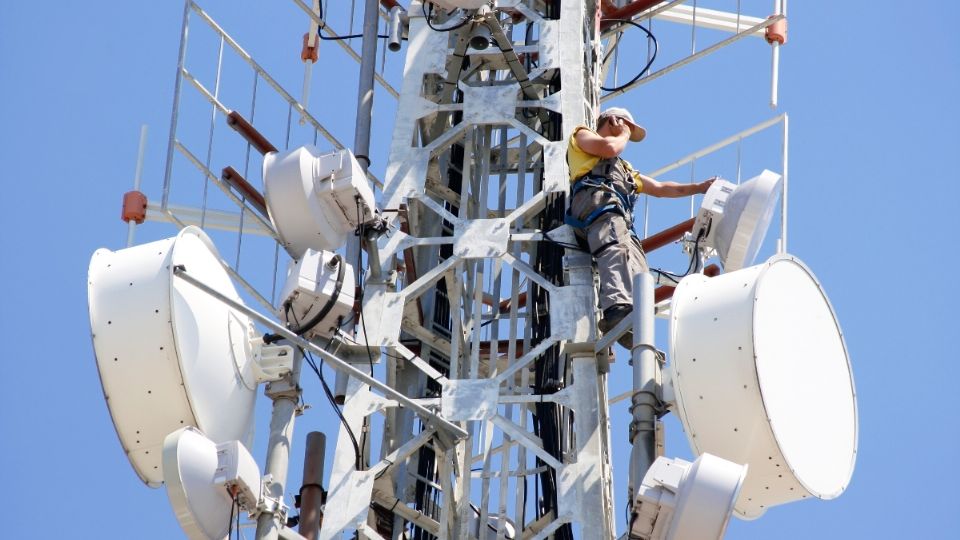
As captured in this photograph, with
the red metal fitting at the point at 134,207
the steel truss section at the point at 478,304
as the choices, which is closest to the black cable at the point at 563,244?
the steel truss section at the point at 478,304

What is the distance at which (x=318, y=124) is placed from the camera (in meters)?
18.0

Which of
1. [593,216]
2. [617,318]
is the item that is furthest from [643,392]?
[593,216]

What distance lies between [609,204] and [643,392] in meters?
2.76

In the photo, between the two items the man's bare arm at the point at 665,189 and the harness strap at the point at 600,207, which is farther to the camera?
the man's bare arm at the point at 665,189

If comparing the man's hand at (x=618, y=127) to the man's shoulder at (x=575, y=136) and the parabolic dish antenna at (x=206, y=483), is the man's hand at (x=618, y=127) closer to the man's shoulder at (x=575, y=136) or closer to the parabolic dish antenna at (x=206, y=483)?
the man's shoulder at (x=575, y=136)

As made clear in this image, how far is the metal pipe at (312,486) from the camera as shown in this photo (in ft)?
43.3

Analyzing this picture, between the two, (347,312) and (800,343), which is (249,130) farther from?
(800,343)

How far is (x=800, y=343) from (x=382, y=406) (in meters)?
2.98

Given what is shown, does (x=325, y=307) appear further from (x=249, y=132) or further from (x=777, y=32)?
(x=777, y=32)

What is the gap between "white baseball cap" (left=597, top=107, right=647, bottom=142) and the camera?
Answer: 16.0 meters

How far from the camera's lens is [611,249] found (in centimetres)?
1513

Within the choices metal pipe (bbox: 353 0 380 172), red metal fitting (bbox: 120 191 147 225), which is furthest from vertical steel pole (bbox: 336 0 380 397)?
red metal fitting (bbox: 120 191 147 225)

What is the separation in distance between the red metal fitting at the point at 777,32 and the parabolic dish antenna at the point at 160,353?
8.84 m

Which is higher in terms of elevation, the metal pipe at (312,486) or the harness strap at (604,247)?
the harness strap at (604,247)
